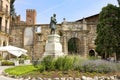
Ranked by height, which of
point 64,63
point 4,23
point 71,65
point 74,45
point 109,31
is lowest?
Result: point 71,65

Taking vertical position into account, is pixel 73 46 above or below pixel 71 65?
above

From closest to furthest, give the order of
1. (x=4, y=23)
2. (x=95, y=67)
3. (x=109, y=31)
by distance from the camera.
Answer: (x=95, y=67)
(x=109, y=31)
(x=4, y=23)

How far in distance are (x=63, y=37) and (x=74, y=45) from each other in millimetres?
3025

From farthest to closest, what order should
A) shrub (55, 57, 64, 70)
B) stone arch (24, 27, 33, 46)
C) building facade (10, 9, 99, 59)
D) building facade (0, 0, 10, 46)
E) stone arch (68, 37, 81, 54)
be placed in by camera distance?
1. stone arch (24, 27, 33, 46)
2. stone arch (68, 37, 81, 54)
3. building facade (10, 9, 99, 59)
4. building facade (0, 0, 10, 46)
5. shrub (55, 57, 64, 70)

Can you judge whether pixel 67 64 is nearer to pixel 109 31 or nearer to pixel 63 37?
pixel 109 31

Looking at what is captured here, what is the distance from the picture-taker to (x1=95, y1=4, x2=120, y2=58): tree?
23.5 m

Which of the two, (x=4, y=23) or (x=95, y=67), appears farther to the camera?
(x=4, y=23)

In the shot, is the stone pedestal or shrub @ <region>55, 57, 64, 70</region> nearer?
shrub @ <region>55, 57, 64, 70</region>

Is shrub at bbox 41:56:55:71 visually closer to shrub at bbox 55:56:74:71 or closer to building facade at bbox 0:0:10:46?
shrub at bbox 55:56:74:71

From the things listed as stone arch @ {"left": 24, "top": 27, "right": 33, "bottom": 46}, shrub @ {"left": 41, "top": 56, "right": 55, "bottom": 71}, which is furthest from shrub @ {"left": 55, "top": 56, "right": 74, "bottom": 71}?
stone arch @ {"left": 24, "top": 27, "right": 33, "bottom": 46}

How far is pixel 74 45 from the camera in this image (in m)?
45.1

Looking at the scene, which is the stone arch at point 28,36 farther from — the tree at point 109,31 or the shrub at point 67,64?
the shrub at point 67,64

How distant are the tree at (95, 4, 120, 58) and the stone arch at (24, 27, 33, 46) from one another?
21578mm

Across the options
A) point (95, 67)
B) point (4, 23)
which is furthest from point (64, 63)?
point (4, 23)
